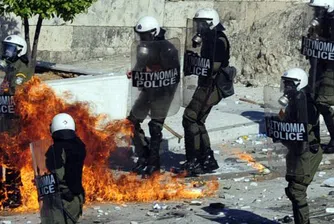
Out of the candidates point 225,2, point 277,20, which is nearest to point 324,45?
point 277,20

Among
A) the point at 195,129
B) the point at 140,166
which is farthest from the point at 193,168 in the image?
the point at 140,166

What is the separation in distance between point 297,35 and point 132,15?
127 inches

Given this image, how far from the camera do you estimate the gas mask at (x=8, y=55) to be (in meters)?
11.9

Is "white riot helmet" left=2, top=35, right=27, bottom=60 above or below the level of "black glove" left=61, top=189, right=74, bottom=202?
above

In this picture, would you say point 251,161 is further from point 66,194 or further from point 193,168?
point 66,194

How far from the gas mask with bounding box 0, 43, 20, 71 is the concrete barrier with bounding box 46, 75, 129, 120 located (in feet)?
7.59

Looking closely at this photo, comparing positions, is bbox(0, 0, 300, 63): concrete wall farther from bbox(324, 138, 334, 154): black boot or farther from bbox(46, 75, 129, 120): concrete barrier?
bbox(324, 138, 334, 154): black boot

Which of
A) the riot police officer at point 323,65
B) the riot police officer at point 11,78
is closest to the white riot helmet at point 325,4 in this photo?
the riot police officer at point 323,65

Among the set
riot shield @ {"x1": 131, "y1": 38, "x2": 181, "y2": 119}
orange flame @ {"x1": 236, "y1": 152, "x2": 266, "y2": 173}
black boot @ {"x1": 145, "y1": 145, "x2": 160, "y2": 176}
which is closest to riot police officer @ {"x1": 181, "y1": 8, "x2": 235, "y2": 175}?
riot shield @ {"x1": 131, "y1": 38, "x2": 181, "y2": 119}

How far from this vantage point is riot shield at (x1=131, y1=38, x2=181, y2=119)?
12.7m

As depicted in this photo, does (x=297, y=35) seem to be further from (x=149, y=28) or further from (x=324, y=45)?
(x=149, y=28)

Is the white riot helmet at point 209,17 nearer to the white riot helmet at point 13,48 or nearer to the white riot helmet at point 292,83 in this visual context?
the white riot helmet at point 13,48

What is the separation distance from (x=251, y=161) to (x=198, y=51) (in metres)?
1.63

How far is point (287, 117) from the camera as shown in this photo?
10383 millimetres
